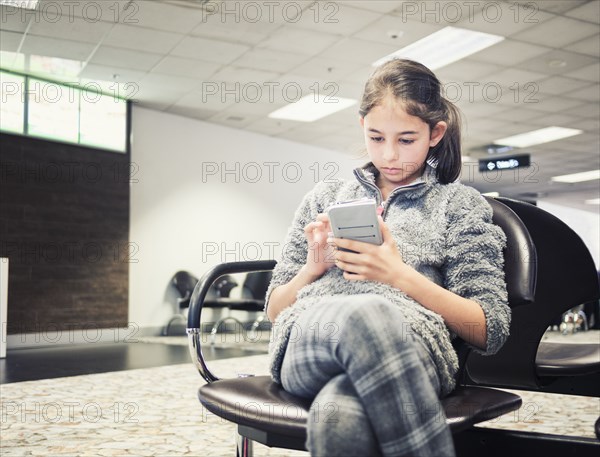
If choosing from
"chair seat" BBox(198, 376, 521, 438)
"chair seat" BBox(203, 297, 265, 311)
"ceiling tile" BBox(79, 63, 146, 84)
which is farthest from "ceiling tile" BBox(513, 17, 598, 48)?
"chair seat" BBox(198, 376, 521, 438)

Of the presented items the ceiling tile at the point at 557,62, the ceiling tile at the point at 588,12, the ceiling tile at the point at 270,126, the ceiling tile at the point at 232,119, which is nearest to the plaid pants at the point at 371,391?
the ceiling tile at the point at 588,12

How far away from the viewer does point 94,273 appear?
7121 mm

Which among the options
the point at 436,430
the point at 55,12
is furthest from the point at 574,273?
the point at 55,12

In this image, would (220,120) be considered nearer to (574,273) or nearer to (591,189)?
(574,273)

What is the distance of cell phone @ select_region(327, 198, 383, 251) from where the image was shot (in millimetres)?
903

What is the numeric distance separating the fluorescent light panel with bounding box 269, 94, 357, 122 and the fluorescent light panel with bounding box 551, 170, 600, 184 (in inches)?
268

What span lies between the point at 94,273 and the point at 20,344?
1.18 m

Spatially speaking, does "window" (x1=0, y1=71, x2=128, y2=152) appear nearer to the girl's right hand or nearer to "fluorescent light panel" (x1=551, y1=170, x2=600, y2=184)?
the girl's right hand

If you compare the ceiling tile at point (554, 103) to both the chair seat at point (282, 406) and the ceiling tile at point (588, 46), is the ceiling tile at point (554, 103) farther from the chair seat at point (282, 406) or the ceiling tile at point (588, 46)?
the chair seat at point (282, 406)

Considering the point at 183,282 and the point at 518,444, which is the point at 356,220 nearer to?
the point at 518,444

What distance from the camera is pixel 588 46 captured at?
5777 mm

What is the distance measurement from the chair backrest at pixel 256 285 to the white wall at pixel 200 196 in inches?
16.7

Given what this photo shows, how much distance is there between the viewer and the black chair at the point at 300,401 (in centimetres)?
82

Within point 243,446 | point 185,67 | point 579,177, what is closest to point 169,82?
point 185,67
